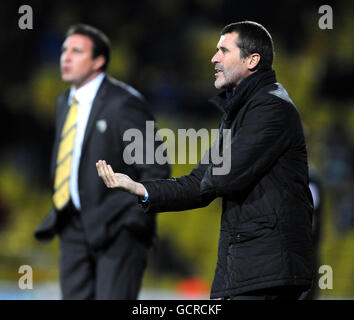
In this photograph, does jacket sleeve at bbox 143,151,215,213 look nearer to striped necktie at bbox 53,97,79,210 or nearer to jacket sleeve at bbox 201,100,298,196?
jacket sleeve at bbox 201,100,298,196

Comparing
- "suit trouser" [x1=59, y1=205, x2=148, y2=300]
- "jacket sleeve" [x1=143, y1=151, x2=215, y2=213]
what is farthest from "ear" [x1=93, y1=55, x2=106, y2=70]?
"jacket sleeve" [x1=143, y1=151, x2=215, y2=213]

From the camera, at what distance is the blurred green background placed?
9.33 metres

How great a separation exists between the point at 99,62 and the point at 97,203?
982 mm

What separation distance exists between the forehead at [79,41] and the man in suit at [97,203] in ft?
0.60

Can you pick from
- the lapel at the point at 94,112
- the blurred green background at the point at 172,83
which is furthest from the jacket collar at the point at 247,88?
the blurred green background at the point at 172,83

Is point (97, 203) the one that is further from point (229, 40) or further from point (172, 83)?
point (172, 83)

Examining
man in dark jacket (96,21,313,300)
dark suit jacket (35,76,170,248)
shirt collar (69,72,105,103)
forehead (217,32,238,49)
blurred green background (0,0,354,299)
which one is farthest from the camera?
blurred green background (0,0,354,299)

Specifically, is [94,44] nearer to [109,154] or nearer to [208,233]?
[109,154]

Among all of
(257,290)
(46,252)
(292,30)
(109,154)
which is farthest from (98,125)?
(292,30)

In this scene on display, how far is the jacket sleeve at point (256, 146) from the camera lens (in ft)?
9.54

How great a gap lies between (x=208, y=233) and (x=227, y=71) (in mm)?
6291

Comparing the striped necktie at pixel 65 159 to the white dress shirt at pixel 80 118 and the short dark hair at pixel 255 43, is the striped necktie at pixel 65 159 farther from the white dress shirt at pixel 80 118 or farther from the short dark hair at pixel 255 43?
the short dark hair at pixel 255 43

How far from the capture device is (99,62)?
16.5 feet

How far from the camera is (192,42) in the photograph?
11.0 metres
